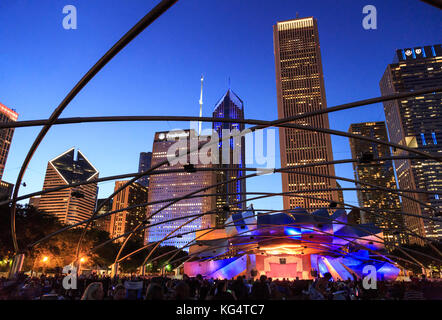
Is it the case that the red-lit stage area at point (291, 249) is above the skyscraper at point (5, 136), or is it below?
below

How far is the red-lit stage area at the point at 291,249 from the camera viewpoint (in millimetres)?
42812

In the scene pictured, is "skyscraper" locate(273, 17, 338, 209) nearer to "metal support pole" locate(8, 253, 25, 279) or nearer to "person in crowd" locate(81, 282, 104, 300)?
"metal support pole" locate(8, 253, 25, 279)

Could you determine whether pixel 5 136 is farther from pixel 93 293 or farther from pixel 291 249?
pixel 93 293

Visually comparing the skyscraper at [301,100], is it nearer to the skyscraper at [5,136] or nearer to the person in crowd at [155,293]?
the person in crowd at [155,293]

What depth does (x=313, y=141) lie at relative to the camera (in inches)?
5172

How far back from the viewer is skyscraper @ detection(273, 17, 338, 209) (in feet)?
427

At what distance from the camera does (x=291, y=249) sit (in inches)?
1994

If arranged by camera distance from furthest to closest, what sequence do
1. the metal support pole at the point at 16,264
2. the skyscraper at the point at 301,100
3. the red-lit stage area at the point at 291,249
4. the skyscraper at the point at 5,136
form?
Result: the skyscraper at the point at 5,136 → the skyscraper at the point at 301,100 → the red-lit stage area at the point at 291,249 → the metal support pole at the point at 16,264

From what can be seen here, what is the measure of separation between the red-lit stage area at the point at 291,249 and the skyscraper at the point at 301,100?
7880cm

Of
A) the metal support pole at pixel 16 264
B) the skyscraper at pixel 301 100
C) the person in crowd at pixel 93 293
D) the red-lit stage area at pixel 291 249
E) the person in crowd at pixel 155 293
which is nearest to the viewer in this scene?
the person in crowd at pixel 155 293

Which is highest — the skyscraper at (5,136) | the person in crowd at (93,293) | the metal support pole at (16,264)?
the skyscraper at (5,136)

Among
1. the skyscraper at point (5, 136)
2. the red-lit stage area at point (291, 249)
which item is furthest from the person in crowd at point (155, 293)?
the skyscraper at point (5, 136)
